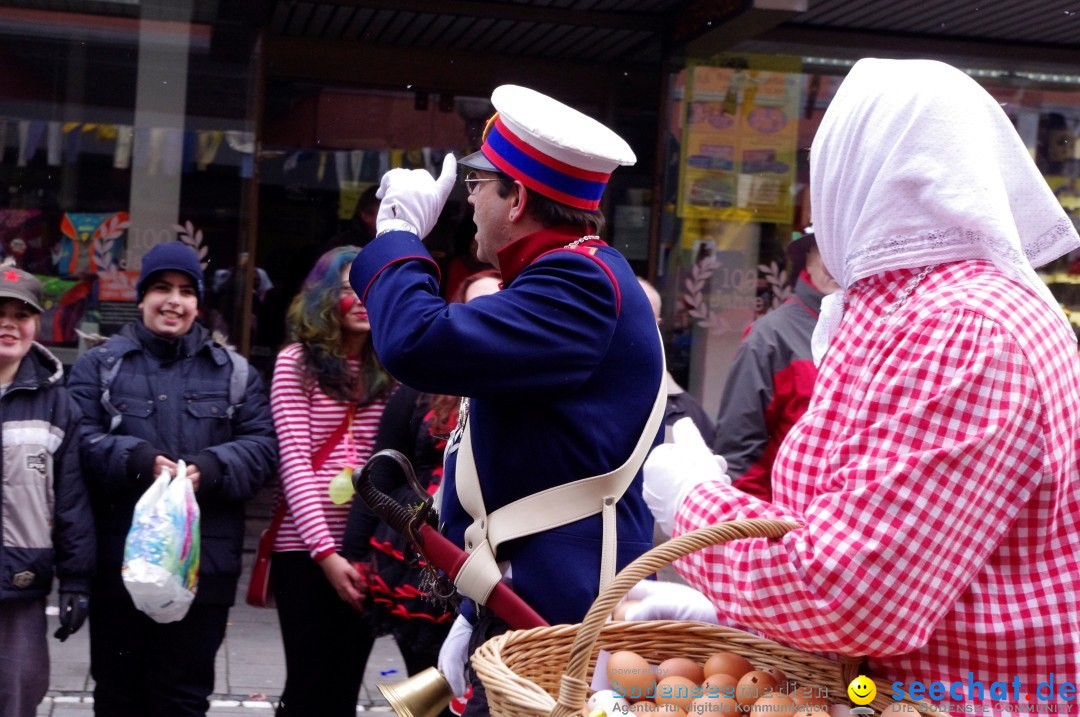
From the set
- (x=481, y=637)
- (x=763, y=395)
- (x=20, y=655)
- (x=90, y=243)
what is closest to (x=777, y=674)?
(x=481, y=637)

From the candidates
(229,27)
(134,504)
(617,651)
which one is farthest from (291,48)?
(617,651)

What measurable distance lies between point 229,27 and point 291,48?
1.00 m

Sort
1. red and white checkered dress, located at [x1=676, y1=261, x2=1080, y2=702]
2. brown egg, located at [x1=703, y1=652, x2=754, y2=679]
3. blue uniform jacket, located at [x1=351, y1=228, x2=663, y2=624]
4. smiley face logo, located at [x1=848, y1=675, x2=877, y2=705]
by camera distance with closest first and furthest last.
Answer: red and white checkered dress, located at [x1=676, y1=261, x2=1080, y2=702] → smiley face logo, located at [x1=848, y1=675, x2=877, y2=705] → brown egg, located at [x1=703, y1=652, x2=754, y2=679] → blue uniform jacket, located at [x1=351, y1=228, x2=663, y2=624]

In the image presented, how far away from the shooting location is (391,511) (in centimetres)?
250

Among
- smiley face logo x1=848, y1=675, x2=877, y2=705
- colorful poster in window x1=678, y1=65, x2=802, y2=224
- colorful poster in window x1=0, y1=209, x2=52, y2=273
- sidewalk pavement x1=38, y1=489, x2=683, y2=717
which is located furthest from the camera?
colorful poster in window x1=678, y1=65, x2=802, y2=224

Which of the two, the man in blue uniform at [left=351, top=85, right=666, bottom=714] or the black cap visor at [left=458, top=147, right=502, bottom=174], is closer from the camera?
the man in blue uniform at [left=351, top=85, right=666, bottom=714]

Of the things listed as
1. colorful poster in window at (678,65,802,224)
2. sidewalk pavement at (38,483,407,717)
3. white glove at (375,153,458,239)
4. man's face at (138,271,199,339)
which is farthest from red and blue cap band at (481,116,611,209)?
colorful poster in window at (678,65,802,224)

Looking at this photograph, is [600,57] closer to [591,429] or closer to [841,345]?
[591,429]

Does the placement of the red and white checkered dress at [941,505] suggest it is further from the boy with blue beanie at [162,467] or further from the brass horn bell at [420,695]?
the boy with blue beanie at [162,467]

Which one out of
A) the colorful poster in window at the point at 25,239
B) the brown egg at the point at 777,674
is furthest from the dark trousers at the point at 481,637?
the colorful poster in window at the point at 25,239

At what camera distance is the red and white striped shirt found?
426 centimetres

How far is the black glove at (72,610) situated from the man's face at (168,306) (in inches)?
36.4

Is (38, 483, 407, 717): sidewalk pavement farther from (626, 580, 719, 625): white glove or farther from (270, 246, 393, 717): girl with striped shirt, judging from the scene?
(626, 580, 719, 625): white glove

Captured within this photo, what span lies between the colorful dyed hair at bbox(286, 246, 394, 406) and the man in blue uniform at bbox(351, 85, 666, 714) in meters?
1.87
